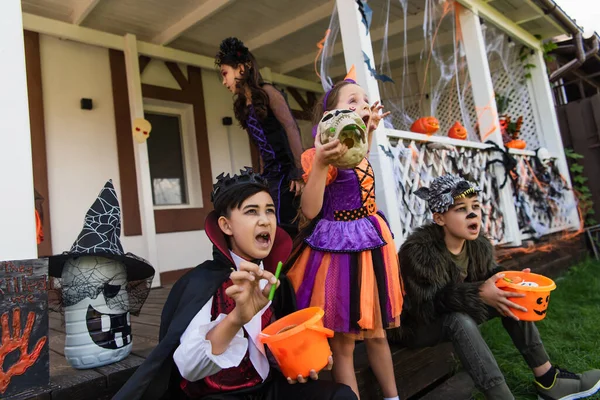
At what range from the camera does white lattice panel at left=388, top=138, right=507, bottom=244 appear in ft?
9.58

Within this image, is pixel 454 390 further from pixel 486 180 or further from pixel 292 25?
pixel 292 25

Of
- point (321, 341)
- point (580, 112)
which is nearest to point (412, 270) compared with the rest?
point (321, 341)

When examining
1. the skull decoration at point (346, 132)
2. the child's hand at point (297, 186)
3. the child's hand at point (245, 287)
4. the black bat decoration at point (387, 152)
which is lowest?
the child's hand at point (245, 287)

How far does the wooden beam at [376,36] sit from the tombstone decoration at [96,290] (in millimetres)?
3804

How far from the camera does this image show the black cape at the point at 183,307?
45.4 inches

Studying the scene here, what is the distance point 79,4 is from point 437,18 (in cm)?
344

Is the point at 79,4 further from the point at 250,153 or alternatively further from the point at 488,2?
the point at 488,2

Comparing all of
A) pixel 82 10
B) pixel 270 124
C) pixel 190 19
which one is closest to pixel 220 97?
pixel 190 19

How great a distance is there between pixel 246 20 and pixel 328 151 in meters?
3.76

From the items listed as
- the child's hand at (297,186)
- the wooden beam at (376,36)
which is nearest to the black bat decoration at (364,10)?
the child's hand at (297,186)

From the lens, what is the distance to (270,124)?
2188mm

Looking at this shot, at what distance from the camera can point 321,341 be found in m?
1.13

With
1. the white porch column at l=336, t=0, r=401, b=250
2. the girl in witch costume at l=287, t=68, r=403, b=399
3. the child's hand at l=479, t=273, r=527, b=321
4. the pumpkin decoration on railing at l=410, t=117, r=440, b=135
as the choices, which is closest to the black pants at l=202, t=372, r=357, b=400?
the girl in witch costume at l=287, t=68, r=403, b=399

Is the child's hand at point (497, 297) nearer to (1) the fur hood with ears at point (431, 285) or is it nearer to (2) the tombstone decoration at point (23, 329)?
(1) the fur hood with ears at point (431, 285)
